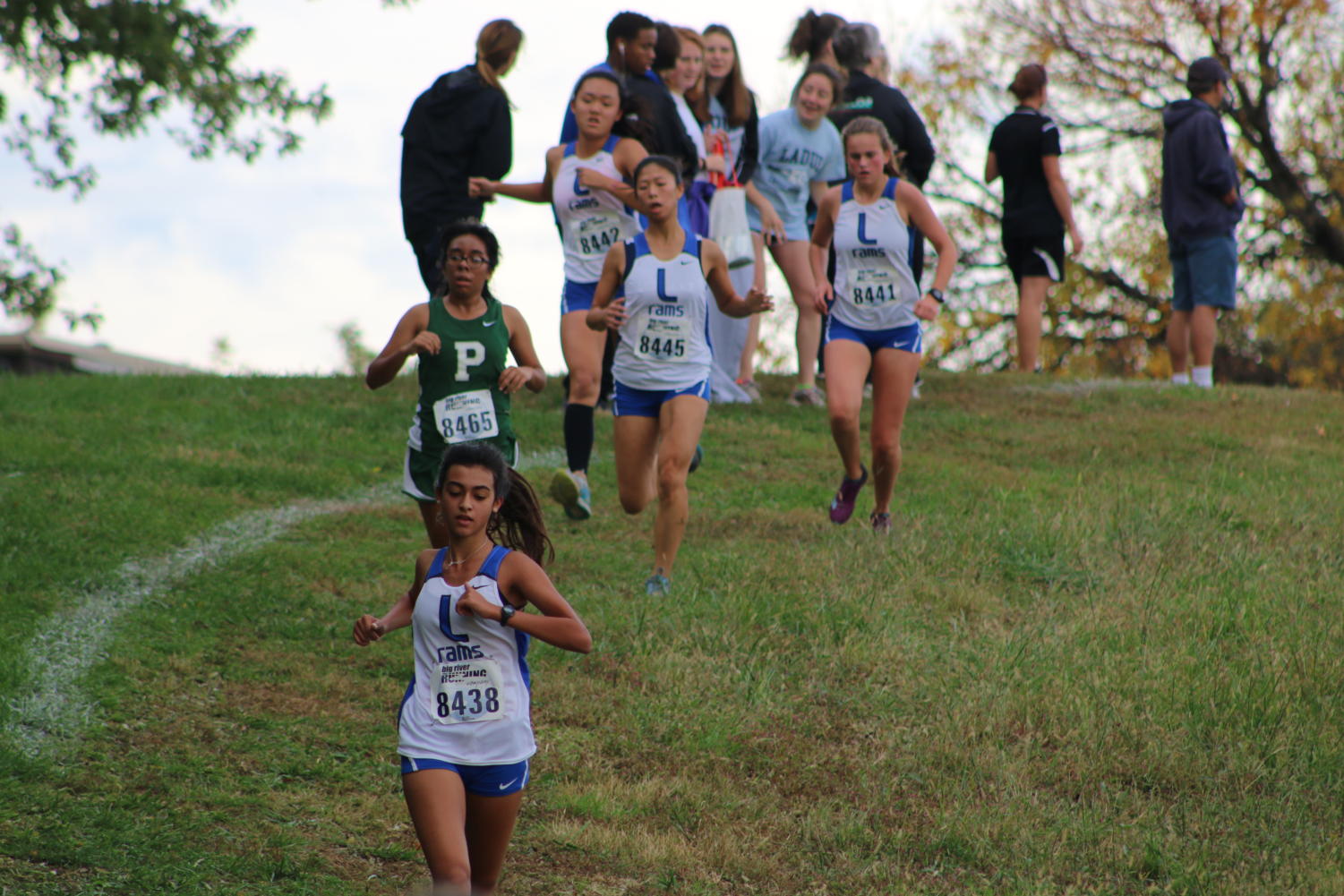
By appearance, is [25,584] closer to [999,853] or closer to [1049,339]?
[999,853]

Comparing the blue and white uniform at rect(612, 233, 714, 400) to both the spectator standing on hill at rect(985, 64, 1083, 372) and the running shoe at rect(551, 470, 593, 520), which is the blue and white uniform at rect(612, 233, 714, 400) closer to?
the running shoe at rect(551, 470, 593, 520)

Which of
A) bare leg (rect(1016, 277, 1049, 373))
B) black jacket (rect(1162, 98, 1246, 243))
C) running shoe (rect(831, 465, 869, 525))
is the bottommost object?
running shoe (rect(831, 465, 869, 525))

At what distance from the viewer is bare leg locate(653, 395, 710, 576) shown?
756 cm

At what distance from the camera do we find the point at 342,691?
22.2 feet

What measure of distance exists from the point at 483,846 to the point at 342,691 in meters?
2.55

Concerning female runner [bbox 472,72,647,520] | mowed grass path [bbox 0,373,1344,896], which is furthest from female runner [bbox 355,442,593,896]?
female runner [bbox 472,72,647,520]

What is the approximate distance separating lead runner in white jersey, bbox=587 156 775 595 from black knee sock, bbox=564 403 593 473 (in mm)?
973

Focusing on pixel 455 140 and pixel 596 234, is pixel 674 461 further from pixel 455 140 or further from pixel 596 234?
pixel 455 140

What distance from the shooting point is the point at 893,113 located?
41.0 ft

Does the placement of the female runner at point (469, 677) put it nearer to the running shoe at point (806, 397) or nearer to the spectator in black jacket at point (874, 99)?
the spectator in black jacket at point (874, 99)

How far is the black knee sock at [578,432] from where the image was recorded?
887 cm

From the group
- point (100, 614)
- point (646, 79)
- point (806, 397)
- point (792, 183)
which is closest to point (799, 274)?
point (792, 183)

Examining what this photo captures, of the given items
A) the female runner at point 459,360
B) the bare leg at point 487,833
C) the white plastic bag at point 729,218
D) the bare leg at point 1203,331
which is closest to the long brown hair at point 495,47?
the white plastic bag at point 729,218

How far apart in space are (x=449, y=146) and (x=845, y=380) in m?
2.95
